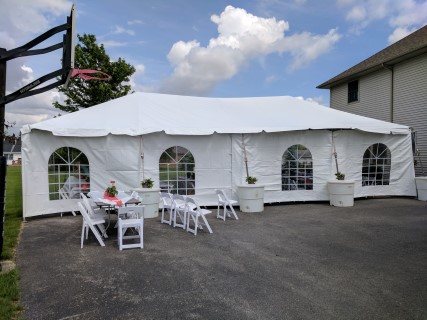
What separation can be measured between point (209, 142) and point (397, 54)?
9455mm

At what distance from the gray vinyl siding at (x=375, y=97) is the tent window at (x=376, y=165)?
398 centimetres

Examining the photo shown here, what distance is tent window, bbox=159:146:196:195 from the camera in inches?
361

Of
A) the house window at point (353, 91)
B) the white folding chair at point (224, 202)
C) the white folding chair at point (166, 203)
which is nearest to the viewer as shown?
the white folding chair at point (166, 203)

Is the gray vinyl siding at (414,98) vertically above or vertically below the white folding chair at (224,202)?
above

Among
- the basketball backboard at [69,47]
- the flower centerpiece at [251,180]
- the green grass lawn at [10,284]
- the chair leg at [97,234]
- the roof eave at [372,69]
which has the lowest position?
the green grass lawn at [10,284]

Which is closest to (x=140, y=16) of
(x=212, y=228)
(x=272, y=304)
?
(x=212, y=228)

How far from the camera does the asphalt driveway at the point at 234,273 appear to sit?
3.24 metres

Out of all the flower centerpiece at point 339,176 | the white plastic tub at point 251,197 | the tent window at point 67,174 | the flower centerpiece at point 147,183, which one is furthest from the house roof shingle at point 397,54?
the tent window at point 67,174

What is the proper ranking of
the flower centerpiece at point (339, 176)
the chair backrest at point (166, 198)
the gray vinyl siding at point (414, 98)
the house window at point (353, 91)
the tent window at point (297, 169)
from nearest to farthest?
1. the chair backrest at point (166, 198)
2. the flower centerpiece at point (339, 176)
3. the tent window at point (297, 169)
4. the gray vinyl siding at point (414, 98)
5. the house window at point (353, 91)

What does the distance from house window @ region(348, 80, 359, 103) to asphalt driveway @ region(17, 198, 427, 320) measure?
10.5 m

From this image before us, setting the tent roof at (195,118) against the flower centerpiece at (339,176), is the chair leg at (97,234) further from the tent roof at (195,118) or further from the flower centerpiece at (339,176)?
the flower centerpiece at (339,176)

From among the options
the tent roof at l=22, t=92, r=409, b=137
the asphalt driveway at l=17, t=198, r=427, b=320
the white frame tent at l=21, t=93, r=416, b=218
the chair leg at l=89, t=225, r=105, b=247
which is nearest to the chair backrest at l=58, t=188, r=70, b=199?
the white frame tent at l=21, t=93, r=416, b=218

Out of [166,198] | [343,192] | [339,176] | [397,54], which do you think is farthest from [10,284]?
[397,54]

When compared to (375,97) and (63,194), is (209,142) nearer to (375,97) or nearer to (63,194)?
(63,194)
